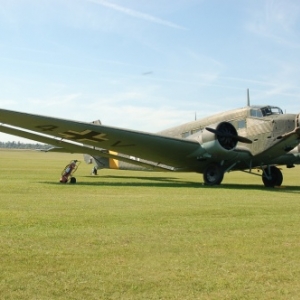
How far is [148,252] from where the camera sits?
17.5ft

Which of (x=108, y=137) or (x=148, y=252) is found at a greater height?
(x=108, y=137)

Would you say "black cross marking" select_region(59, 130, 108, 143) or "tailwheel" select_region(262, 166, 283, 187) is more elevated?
"black cross marking" select_region(59, 130, 108, 143)

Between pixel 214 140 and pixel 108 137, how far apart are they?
4022 mm

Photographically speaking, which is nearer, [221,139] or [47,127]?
[47,127]

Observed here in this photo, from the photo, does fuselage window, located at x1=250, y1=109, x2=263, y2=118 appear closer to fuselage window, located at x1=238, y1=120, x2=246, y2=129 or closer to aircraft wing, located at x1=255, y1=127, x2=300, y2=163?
fuselage window, located at x1=238, y1=120, x2=246, y2=129

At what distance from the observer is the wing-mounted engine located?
55.2 feet

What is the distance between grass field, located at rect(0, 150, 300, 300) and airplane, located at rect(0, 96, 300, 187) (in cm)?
718

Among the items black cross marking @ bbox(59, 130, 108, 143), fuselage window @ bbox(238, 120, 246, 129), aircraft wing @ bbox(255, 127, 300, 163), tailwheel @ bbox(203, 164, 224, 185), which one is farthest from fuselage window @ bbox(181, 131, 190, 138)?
black cross marking @ bbox(59, 130, 108, 143)

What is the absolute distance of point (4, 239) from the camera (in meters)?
5.82

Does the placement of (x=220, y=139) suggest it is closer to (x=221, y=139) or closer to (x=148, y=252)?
(x=221, y=139)

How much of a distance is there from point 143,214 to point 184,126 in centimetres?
1274

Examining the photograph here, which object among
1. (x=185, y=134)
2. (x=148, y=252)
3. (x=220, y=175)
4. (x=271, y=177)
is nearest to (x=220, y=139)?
(x=220, y=175)

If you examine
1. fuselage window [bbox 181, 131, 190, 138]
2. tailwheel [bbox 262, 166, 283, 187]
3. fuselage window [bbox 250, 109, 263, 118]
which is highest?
fuselage window [bbox 250, 109, 263, 118]

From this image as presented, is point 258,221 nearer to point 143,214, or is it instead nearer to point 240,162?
point 143,214
